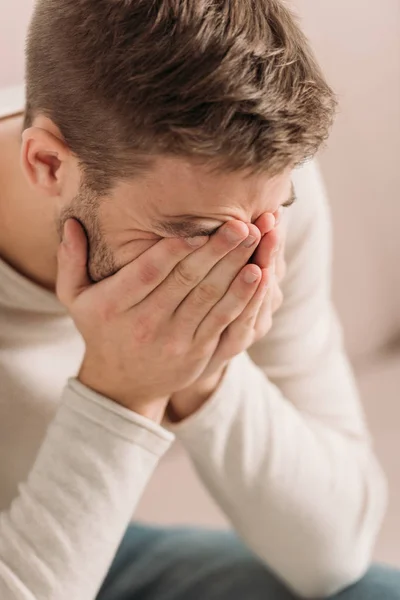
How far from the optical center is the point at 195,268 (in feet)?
2.15

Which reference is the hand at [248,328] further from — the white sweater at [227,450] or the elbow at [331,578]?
the elbow at [331,578]

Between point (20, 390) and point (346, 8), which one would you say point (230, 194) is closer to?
point (20, 390)

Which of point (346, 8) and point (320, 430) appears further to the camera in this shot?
point (346, 8)

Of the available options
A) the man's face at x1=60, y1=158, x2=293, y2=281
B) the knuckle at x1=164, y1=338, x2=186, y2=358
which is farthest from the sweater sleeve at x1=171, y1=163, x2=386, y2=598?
the man's face at x1=60, y1=158, x2=293, y2=281

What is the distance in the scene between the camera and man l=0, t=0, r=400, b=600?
0.60 meters

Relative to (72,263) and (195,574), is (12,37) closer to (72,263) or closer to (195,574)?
(72,263)

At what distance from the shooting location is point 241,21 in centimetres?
59

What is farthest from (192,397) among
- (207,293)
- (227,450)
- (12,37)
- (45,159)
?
(12,37)

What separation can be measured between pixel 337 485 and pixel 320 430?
0.07m

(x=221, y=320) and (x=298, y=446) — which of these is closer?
(x=221, y=320)

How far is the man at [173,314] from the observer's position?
0.60 meters

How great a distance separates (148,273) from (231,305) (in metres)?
0.07

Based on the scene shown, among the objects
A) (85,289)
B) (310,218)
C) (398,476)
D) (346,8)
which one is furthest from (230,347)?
(346,8)

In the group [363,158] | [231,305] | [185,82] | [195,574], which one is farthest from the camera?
[363,158]
